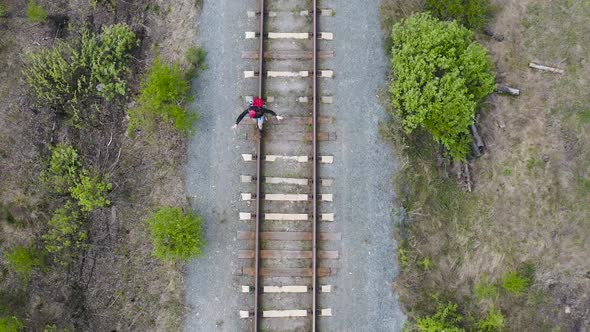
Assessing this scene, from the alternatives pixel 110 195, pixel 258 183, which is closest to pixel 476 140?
pixel 258 183

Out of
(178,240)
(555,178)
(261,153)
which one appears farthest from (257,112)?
(555,178)

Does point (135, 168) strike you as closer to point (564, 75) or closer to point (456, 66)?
point (456, 66)

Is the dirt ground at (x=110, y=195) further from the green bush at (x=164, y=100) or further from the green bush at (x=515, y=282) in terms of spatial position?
the green bush at (x=515, y=282)

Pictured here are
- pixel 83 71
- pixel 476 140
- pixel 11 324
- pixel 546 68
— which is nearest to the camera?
pixel 11 324

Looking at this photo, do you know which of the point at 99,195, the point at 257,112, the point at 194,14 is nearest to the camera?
the point at 257,112

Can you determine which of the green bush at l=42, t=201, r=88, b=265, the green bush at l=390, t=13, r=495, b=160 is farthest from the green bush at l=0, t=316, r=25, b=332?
the green bush at l=390, t=13, r=495, b=160

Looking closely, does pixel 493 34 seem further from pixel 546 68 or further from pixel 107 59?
pixel 107 59
